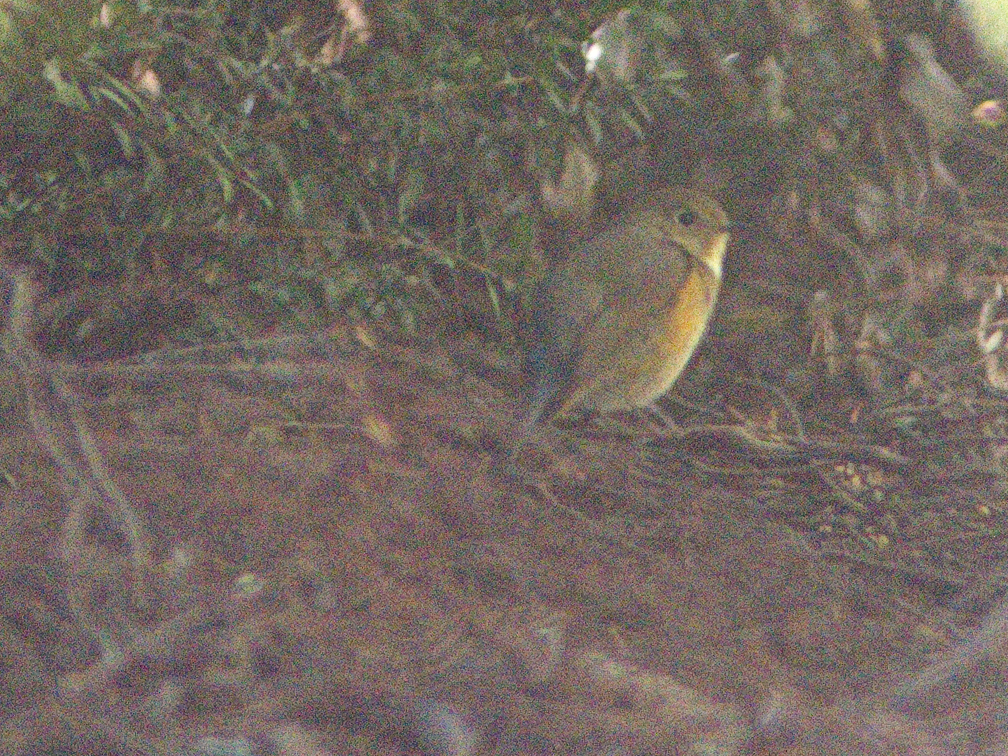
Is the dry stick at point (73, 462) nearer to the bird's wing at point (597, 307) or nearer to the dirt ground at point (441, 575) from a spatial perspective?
the dirt ground at point (441, 575)

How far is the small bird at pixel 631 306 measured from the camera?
4.18 m

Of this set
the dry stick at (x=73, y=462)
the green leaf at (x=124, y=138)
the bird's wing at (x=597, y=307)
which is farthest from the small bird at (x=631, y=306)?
the dry stick at (x=73, y=462)

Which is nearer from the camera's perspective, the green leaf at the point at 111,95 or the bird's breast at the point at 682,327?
the green leaf at the point at 111,95

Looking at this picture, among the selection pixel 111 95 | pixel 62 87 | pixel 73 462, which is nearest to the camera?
pixel 73 462

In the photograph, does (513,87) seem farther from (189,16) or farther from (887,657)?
(887,657)

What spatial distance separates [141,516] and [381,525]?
0.44m

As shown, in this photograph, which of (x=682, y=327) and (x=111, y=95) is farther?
(x=682, y=327)

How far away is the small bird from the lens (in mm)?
4184

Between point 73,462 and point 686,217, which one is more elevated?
point 686,217

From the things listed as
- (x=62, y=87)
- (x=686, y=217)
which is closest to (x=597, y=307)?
(x=686, y=217)

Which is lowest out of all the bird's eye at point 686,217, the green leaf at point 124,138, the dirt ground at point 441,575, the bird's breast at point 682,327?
the dirt ground at point 441,575

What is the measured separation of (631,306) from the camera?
443cm

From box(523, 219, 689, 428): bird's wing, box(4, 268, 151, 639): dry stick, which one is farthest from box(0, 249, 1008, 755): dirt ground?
box(523, 219, 689, 428): bird's wing

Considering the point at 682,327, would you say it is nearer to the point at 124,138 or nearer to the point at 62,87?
the point at 124,138
